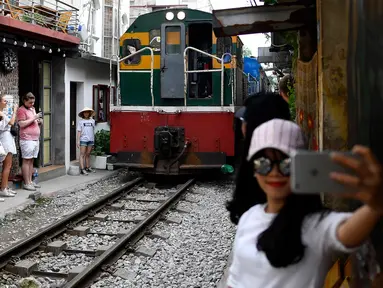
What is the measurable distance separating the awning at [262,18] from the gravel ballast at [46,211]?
3.65 metres

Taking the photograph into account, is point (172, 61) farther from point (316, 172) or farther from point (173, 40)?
point (316, 172)

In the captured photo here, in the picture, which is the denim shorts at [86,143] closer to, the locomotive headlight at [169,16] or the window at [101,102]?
the window at [101,102]

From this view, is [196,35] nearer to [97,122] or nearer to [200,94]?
[200,94]

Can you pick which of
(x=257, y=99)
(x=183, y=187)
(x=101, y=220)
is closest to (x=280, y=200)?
(x=257, y=99)

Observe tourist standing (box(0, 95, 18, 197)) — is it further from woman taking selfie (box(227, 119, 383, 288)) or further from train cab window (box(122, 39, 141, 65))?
woman taking selfie (box(227, 119, 383, 288))

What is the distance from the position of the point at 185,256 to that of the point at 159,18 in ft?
21.5

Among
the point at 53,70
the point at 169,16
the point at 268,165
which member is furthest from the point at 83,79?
the point at 268,165

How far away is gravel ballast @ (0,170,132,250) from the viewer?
22.8 feet

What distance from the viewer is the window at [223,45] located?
10883mm

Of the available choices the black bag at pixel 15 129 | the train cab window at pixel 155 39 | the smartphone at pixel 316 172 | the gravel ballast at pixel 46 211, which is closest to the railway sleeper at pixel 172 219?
the gravel ballast at pixel 46 211

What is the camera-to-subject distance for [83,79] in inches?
547

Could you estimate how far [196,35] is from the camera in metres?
11.5

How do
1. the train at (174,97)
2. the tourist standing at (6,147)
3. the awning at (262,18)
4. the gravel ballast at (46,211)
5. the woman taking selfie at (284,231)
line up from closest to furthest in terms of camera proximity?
the woman taking selfie at (284,231), the awning at (262,18), the gravel ballast at (46,211), the tourist standing at (6,147), the train at (174,97)

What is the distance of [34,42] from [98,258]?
6.34 metres
